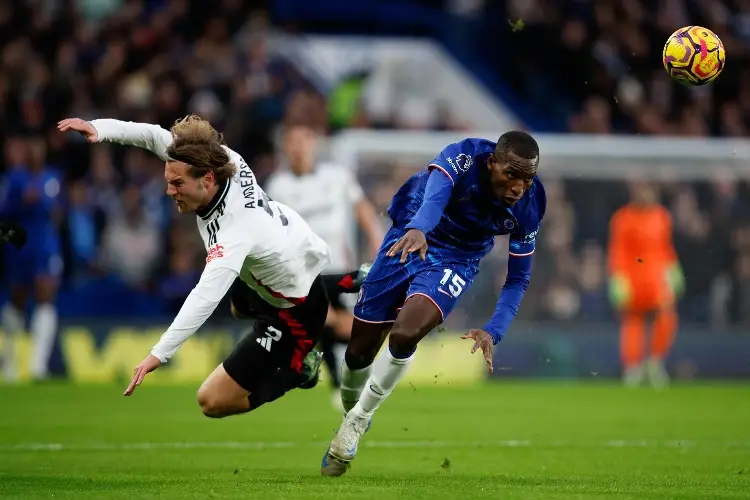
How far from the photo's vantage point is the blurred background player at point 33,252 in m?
16.4

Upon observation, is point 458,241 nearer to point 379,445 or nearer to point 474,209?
point 474,209

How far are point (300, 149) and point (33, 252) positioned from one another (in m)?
5.20

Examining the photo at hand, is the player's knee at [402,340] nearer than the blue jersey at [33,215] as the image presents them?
Yes

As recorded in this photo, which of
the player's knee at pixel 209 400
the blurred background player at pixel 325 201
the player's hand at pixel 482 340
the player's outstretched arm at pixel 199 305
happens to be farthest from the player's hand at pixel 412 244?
the blurred background player at pixel 325 201

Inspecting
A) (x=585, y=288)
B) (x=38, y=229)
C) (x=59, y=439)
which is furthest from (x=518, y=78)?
(x=59, y=439)

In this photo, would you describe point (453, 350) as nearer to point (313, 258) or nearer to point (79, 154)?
point (79, 154)

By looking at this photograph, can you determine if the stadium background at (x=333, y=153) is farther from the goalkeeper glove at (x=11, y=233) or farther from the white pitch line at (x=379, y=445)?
the goalkeeper glove at (x=11, y=233)

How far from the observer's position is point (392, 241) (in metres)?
8.26

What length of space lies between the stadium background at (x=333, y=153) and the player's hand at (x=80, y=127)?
373 inches

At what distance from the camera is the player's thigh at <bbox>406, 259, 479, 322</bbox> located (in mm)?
7716

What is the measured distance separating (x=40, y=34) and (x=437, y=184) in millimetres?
13668

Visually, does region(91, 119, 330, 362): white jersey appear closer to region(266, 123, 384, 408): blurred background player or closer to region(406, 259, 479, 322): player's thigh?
region(406, 259, 479, 322): player's thigh

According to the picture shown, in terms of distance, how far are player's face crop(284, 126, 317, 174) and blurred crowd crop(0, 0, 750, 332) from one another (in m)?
4.64

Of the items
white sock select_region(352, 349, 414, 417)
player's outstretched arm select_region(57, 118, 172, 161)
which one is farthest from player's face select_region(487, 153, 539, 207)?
player's outstretched arm select_region(57, 118, 172, 161)
